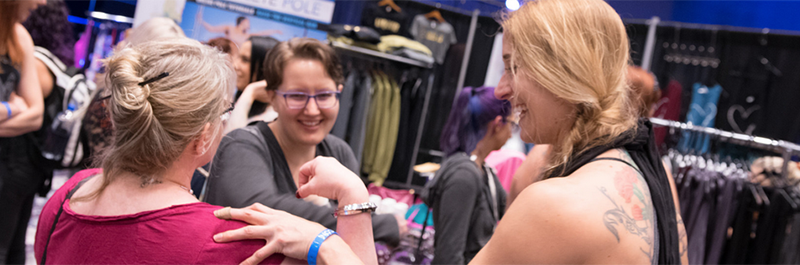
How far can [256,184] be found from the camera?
5.29 feet

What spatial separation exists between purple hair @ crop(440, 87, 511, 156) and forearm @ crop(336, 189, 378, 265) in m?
1.35

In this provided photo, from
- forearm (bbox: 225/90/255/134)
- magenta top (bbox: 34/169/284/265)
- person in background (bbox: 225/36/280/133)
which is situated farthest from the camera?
person in background (bbox: 225/36/280/133)

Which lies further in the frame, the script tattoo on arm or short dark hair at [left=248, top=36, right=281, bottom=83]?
short dark hair at [left=248, top=36, right=281, bottom=83]

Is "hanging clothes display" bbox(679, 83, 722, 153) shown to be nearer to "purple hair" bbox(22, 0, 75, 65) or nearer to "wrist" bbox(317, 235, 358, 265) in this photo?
"wrist" bbox(317, 235, 358, 265)

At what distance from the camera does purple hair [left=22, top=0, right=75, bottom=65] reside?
2.99m

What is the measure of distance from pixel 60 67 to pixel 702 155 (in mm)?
4380

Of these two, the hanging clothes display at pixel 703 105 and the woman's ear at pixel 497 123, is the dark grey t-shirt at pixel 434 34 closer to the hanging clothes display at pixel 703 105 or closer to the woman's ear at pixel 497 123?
the hanging clothes display at pixel 703 105

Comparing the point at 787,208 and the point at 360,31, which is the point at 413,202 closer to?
the point at 360,31

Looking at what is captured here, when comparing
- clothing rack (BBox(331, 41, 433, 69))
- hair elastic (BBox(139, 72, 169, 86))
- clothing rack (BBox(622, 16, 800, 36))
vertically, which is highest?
clothing rack (BBox(622, 16, 800, 36))

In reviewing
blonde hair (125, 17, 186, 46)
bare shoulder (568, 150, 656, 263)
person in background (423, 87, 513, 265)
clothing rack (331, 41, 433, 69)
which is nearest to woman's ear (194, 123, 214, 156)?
bare shoulder (568, 150, 656, 263)

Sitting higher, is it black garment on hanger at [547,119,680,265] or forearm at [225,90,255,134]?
black garment on hanger at [547,119,680,265]

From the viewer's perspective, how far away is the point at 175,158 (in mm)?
1124

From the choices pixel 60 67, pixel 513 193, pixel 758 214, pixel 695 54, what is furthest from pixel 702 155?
pixel 60 67

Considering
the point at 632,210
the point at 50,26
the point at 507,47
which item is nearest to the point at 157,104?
the point at 507,47
